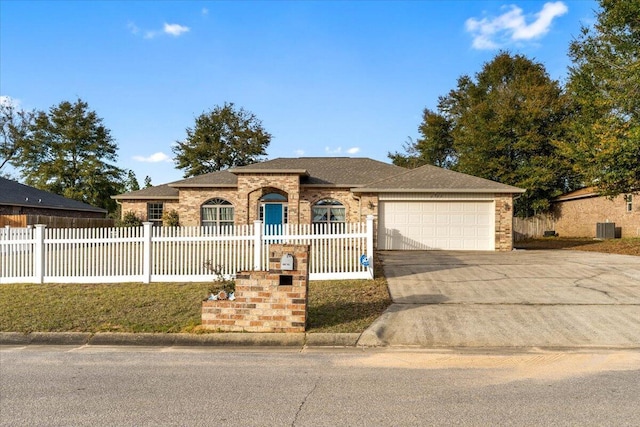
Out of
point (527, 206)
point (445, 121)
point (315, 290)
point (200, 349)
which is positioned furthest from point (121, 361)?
point (445, 121)

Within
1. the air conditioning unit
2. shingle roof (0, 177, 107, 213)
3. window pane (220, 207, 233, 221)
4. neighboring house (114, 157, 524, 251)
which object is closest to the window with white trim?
neighboring house (114, 157, 524, 251)

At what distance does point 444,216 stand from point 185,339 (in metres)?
13.8

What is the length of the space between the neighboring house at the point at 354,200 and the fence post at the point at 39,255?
10132mm

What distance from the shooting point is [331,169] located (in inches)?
981

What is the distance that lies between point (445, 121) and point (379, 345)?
40960mm

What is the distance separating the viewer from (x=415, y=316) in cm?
762

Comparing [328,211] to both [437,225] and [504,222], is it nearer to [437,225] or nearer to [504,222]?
[437,225]

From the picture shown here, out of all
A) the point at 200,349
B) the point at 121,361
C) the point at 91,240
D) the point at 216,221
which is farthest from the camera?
the point at 216,221

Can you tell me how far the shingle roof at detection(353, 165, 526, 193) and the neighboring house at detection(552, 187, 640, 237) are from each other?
825 cm

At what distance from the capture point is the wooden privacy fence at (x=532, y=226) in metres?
30.8

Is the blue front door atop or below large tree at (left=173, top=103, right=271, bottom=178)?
below

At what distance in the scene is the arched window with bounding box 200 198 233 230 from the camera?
23359mm

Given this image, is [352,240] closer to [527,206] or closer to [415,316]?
[415,316]

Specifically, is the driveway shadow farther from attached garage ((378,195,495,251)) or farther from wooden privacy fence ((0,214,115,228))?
wooden privacy fence ((0,214,115,228))
